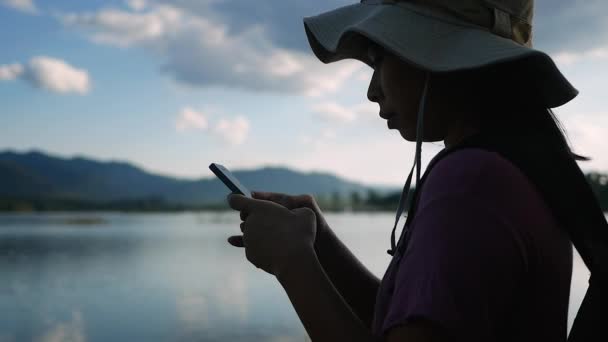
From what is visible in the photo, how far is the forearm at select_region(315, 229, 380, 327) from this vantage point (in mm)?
1551

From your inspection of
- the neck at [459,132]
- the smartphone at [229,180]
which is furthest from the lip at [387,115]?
the smartphone at [229,180]

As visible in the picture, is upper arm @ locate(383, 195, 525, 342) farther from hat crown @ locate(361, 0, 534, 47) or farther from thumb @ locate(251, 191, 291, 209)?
thumb @ locate(251, 191, 291, 209)

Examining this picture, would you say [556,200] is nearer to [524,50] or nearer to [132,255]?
[524,50]

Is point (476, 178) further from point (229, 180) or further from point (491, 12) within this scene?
point (229, 180)

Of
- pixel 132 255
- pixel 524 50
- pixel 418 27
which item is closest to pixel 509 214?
pixel 524 50

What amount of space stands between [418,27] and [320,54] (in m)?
0.48

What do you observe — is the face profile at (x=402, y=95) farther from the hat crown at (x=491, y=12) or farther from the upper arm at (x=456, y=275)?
the upper arm at (x=456, y=275)

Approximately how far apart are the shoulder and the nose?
1.03ft

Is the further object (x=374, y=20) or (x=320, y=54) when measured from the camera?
(x=320, y=54)

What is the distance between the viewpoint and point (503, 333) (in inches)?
38.1

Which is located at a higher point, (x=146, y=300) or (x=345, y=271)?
(x=345, y=271)

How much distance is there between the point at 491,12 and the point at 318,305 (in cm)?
69

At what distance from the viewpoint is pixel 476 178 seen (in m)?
0.94

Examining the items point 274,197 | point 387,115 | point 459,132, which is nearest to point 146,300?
point 274,197
